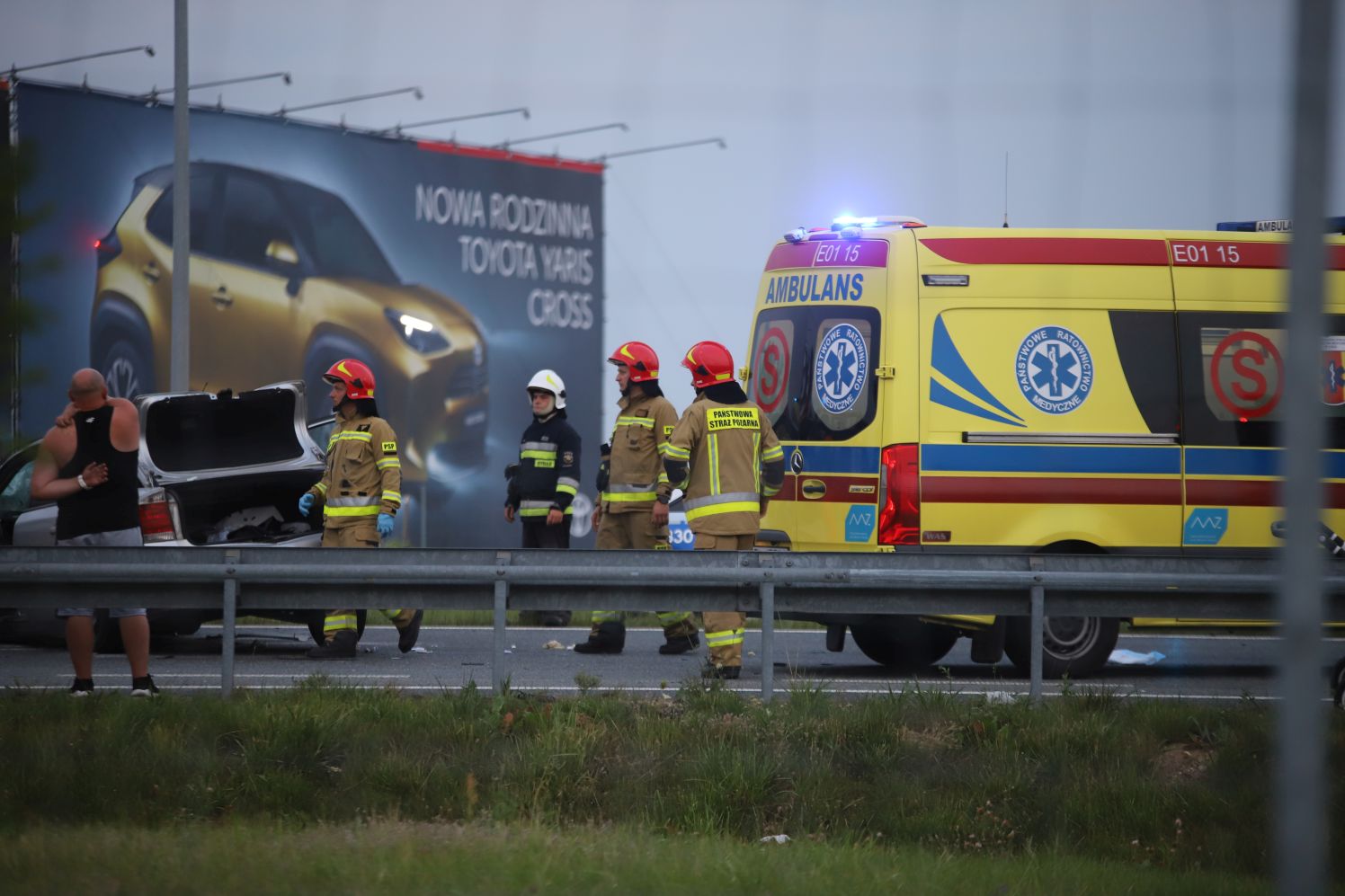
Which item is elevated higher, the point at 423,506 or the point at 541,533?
the point at 541,533

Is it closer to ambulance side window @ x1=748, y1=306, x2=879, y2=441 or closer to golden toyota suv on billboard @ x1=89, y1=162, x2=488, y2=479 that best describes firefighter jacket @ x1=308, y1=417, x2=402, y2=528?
ambulance side window @ x1=748, y1=306, x2=879, y2=441

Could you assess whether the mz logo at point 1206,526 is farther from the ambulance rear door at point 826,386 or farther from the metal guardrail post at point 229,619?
the metal guardrail post at point 229,619

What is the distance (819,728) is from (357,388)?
4462 millimetres

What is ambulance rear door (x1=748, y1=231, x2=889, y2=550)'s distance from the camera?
349 inches

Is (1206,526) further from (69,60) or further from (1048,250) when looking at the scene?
(69,60)

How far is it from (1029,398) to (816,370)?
1.22m

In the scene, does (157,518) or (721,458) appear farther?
(157,518)

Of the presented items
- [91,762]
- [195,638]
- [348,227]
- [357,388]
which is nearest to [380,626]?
[195,638]

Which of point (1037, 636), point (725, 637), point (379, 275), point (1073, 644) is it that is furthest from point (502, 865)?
point (379, 275)

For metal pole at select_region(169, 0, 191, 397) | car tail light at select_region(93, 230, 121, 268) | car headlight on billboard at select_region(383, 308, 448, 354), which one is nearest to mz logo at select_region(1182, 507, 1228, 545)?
metal pole at select_region(169, 0, 191, 397)

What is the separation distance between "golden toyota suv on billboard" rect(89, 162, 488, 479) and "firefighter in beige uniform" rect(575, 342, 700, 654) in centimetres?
859

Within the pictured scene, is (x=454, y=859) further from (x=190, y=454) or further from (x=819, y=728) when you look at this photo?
(x=190, y=454)

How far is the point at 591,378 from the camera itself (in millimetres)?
25266

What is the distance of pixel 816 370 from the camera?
914cm
